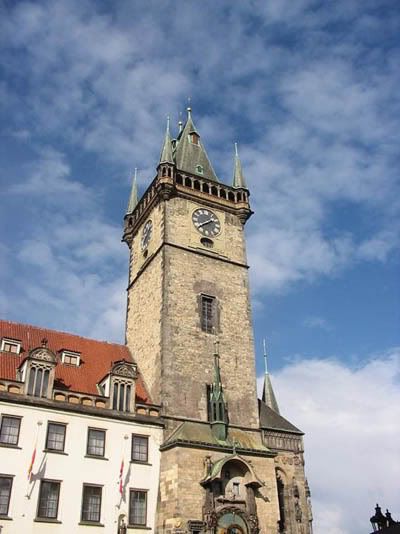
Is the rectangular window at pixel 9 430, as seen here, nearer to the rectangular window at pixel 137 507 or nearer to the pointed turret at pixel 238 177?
the rectangular window at pixel 137 507

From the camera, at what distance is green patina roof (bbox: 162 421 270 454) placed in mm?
26391

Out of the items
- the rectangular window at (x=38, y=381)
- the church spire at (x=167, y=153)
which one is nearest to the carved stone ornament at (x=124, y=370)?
the rectangular window at (x=38, y=381)

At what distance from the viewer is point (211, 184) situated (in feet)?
122

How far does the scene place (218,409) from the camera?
93.2 ft

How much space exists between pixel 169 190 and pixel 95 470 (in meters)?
17.0

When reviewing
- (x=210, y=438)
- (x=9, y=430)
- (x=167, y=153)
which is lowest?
(x=9, y=430)

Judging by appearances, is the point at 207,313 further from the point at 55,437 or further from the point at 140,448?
the point at 55,437

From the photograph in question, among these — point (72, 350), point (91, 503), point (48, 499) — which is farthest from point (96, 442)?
point (72, 350)

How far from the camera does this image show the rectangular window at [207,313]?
104 feet

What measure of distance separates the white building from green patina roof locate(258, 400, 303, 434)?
6.78m

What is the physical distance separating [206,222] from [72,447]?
16.2 meters

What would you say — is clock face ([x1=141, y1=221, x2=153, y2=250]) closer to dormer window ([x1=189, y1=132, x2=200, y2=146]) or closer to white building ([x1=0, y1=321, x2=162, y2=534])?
dormer window ([x1=189, y1=132, x2=200, y2=146])

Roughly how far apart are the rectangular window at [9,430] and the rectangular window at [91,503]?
11.9 ft

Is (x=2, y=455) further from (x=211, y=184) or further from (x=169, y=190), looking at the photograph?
(x=211, y=184)
